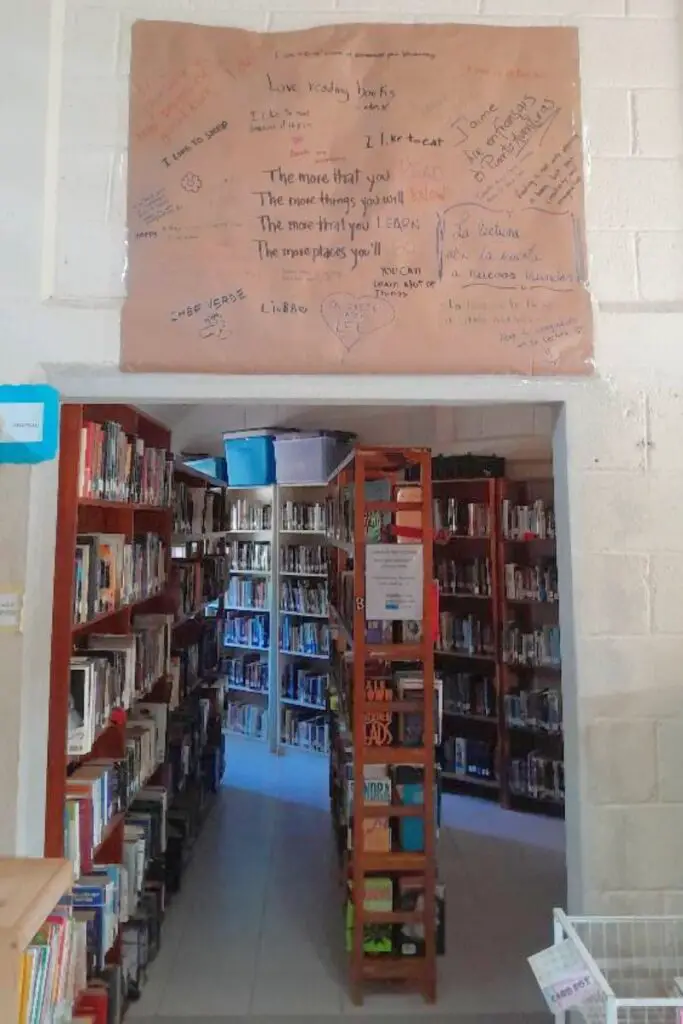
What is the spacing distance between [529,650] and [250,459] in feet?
9.36

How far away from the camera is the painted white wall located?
160 centimetres

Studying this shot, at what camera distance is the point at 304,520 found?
629cm

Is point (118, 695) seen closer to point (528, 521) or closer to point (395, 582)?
point (395, 582)

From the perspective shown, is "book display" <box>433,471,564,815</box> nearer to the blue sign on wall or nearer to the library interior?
the library interior

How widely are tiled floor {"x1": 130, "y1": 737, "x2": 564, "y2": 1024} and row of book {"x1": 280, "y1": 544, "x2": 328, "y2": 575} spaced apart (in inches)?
74.2

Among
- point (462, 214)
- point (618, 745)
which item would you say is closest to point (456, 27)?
point (462, 214)

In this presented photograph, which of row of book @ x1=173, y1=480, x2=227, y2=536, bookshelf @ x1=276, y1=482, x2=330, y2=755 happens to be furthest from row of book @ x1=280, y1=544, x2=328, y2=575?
row of book @ x1=173, y1=480, x2=227, y2=536

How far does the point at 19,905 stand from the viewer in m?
1.19

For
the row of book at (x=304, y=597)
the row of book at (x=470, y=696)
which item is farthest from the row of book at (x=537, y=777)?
the row of book at (x=304, y=597)

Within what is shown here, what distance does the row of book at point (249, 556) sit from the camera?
6543mm

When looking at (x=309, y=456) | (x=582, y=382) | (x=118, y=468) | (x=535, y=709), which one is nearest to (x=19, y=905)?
(x=582, y=382)

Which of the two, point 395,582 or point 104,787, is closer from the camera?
point 104,787

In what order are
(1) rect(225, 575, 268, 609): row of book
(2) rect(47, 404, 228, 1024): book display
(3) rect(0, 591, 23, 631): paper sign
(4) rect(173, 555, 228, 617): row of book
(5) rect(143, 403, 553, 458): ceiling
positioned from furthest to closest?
(1) rect(225, 575, 268, 609): row of book → (5) rect(143, 403, 553, 458): ceiling → (4) rect(173, 555, 228, 617): row of book → (2) rect(47, 404, 228, 1024): book display → (3) rect(0, 591, 23, 631): paper sign

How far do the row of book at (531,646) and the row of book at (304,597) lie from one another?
165 cm
